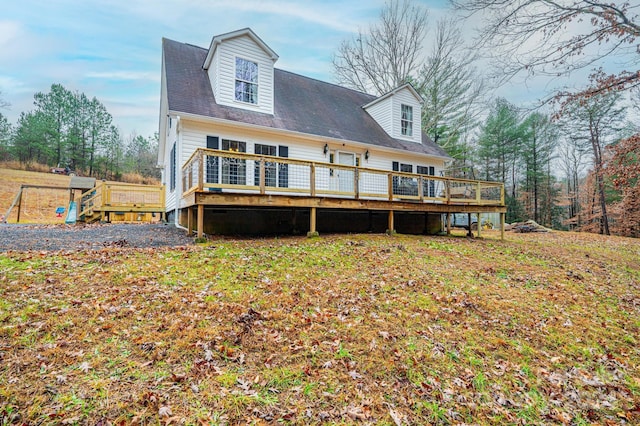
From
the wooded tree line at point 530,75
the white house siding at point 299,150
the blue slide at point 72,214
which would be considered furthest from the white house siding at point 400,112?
the blue slide at point 72,214

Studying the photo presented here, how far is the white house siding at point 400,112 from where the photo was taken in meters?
14.8

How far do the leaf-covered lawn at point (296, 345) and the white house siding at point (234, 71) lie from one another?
693cm

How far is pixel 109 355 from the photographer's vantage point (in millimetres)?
2762

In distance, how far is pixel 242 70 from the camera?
10.8 m

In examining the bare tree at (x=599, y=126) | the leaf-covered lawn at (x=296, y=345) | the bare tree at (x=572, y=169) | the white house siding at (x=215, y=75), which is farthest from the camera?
the bare tree at (x=572, y=169)

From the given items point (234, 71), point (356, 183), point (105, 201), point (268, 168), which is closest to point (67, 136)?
point (105, 201)

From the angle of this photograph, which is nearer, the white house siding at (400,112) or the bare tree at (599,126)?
the white house siding at (400,112)

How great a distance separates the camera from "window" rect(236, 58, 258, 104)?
35.3ft

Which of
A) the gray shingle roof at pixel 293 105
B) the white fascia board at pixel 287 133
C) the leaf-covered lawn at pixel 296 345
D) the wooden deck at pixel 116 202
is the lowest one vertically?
the leaf-covered lawn at pixel 296 345

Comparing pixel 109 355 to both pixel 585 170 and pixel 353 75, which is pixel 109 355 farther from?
pixel 585 170

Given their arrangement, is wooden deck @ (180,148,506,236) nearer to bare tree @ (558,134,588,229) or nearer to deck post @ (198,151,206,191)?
deck post @ (198,151,206,191)

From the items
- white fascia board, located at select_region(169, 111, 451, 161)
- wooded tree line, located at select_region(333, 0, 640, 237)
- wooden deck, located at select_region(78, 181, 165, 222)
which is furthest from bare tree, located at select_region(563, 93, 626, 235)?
wooden deck, located at select_region(78, 181, 165, 222)

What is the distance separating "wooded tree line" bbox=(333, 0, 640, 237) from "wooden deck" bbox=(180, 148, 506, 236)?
3.77 metres

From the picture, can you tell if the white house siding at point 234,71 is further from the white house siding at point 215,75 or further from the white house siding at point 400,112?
the white house siding at point 400,112
